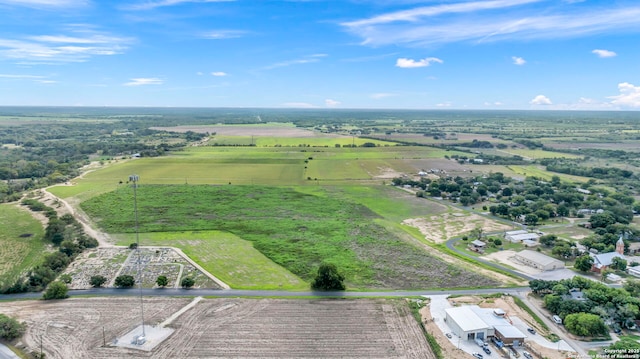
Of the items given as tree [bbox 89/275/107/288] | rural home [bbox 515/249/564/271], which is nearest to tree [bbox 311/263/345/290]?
tree [bbox 89/275/107/288]

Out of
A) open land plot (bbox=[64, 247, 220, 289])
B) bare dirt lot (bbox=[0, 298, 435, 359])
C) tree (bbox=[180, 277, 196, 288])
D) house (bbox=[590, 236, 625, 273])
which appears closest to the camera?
bare dirt lot (bbox=[0, 298, 435, 359])

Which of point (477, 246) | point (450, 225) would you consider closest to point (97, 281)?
point (477, 246)

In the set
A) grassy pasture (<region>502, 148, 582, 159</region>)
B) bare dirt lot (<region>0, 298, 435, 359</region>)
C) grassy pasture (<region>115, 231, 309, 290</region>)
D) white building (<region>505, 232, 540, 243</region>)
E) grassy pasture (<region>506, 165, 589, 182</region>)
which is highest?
grassy pasture (<region>502, 148, 582, 159</region>)

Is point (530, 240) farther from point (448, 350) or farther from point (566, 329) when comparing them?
point (448, 350)

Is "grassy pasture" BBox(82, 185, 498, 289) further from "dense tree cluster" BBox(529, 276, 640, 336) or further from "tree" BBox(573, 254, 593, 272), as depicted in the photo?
"tree" BBox(573, 254, 593, 272)

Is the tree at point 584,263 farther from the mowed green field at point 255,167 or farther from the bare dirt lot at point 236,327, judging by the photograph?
the mowed green field at point 255,167

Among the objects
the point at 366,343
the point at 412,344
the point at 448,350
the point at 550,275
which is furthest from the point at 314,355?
the point at 550,275
